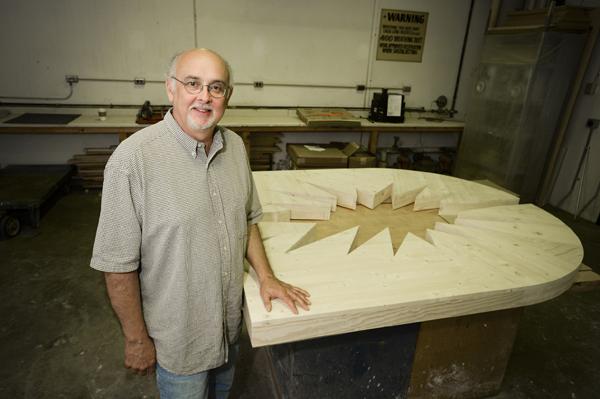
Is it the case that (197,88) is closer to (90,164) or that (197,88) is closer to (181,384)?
(181,384)

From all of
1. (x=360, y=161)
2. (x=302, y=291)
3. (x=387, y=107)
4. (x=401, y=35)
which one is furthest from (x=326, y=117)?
(x=302, y=291)

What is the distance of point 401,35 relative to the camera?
5.00 m

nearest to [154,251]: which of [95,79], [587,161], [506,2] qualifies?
[95,79]

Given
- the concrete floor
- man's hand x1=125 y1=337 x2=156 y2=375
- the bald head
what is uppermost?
the bald head

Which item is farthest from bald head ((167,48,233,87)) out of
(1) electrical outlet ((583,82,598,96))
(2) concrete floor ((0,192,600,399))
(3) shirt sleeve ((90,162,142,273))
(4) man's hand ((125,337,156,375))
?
(1) electrical outlet ((583,82,598,96))

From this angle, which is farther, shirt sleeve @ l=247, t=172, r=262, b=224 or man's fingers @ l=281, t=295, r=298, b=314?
shirt sleeve @ l=247, t=172, r=262, b=224

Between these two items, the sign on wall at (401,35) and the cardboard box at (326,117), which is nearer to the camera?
the cardboard box at (326,117)

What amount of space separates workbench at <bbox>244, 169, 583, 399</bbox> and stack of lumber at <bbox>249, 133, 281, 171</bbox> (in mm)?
2537

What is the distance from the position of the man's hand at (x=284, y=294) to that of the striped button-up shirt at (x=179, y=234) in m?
0.10

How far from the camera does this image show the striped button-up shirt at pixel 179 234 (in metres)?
1.04

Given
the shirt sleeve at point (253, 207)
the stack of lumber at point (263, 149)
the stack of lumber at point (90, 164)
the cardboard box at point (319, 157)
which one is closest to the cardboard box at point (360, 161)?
the cardboard box at point (319, 157)

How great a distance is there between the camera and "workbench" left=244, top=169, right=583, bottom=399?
127 cm

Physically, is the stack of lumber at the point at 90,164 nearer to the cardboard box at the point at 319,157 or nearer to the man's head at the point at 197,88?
the cardboard box at the point at 319,157

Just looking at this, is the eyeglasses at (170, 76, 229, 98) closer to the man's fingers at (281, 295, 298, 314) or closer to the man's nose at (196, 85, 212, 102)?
the man's nose at (196, 85, 212, 102)
